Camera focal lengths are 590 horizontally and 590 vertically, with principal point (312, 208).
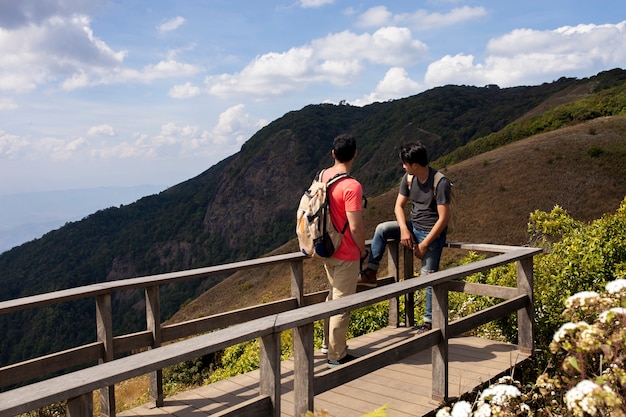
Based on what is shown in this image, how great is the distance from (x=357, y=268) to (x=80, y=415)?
2.86 m

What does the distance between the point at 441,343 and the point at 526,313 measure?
4.93ft

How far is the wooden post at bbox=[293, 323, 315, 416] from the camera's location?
319 centimetres

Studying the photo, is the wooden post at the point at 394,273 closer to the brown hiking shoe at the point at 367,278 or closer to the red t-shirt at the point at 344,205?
the brown hiking shoe at the point at 367,278

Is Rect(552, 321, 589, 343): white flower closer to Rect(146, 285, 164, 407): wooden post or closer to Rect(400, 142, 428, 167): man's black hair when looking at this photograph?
Answer: Rect(146, 285, 164, 407): wooden post

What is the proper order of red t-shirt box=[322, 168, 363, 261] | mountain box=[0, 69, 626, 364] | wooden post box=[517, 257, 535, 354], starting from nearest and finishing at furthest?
1. red t-shirt box=[322, 168, 363, 261]
2. wooden post box=[517, 257, 535, 354]
3. mountain box=[0, 69, 626, 364]

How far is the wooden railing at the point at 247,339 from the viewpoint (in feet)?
7.38

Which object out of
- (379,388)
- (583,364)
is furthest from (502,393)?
(379,388)

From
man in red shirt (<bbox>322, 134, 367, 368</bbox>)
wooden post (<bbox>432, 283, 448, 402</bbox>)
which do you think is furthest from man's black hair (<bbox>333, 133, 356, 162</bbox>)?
wooden post (<bbox>432, 283, 448, 402</bbox>)

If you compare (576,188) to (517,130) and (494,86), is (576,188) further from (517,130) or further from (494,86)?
(494,86)

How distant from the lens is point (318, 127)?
133 metres

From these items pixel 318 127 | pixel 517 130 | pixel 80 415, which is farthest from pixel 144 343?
pixel 318 127

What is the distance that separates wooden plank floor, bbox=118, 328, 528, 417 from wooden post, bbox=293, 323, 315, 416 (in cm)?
79

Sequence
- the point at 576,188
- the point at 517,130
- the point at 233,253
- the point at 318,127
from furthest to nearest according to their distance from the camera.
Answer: the point at 318,127
the point at 233,253
the point at 517,130
the point at 576,188

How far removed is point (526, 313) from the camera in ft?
17.6
